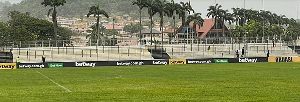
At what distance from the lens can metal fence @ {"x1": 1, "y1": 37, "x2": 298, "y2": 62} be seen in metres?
80.1

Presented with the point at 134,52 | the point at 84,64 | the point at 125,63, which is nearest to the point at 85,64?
the point at 84,64

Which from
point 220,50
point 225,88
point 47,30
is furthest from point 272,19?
point 225,88

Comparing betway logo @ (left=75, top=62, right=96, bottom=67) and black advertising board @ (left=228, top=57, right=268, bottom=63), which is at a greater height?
black advertising board @ (left=228, top=57, right=268, bottom=63)

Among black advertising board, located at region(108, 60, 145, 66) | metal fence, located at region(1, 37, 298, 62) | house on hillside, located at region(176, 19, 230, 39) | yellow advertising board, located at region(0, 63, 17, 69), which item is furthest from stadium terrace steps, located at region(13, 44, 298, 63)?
house on hillside, located at region(176, 19, 230, 39)

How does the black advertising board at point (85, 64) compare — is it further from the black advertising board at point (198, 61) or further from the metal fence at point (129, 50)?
the black advertising board at point (198, 61)

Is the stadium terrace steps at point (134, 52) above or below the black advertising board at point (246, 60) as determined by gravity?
above

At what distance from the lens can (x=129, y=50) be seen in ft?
285

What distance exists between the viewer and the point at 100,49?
86.4 metres

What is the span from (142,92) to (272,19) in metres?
177

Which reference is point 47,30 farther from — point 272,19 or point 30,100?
point 30,100

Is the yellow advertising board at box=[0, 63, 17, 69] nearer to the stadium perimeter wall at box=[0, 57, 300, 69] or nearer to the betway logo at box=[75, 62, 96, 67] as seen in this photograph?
the stadium perimeter wall at box=[0, 57, 300, 69]

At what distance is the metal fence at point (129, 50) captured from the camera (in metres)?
80.1

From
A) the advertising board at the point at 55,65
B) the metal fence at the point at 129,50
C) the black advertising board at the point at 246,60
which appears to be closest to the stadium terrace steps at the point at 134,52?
the metal fence at the point at 129,50

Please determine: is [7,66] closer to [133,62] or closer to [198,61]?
[133,62]
